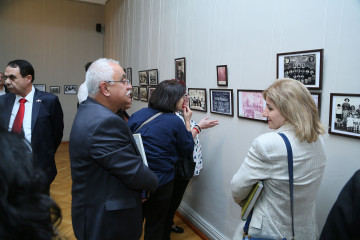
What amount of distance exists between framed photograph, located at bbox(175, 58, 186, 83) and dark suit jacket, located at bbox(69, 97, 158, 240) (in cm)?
225

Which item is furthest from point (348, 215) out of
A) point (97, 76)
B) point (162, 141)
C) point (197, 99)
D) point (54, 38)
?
point (54, 38)

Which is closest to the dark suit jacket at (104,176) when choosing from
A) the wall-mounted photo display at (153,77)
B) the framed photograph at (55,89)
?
the wall-mounted photo display at (153,77)

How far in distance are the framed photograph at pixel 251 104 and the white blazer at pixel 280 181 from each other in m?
0.94

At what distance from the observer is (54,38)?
27.6ft

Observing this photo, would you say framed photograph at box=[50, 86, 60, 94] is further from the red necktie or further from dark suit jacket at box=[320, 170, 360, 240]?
dark suit jacket at box=[320, 170, 360, 240]

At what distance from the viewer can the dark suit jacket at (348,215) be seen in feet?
3.11

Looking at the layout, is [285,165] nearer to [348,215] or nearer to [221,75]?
[348,215]

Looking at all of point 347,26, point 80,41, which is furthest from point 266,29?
point 80,41

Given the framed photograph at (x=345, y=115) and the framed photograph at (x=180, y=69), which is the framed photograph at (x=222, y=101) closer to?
the framed photograph at (x=180, y=69)

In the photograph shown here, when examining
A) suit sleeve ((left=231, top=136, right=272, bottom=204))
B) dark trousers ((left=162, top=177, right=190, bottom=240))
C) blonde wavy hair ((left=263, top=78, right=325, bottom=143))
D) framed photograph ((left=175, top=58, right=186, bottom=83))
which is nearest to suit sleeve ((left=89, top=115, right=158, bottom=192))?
suit sleeve ((left=231, top=136, right=272, bottom=204))

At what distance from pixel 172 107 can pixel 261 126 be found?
913mm

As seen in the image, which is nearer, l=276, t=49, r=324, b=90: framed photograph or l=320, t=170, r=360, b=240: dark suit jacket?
l=320, t=170, r=360, b=240: dark suit jacket

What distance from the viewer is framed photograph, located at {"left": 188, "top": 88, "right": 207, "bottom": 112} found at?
11.5ft

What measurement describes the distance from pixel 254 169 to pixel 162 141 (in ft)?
3.53
